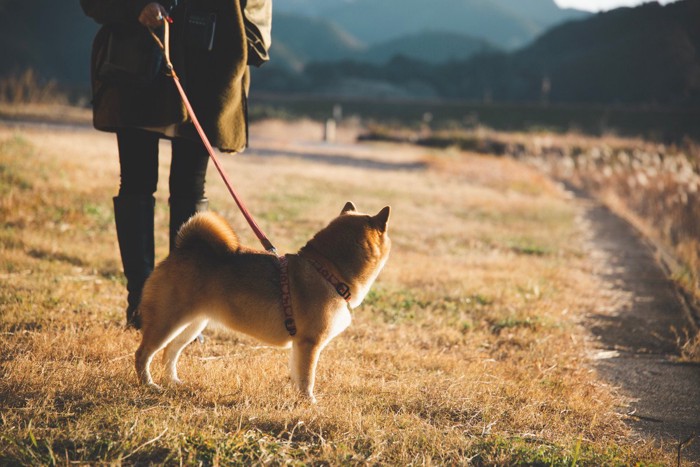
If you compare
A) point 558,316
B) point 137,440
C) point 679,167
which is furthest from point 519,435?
point 679,167

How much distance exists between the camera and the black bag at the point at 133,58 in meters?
2.83

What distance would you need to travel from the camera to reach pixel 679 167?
10.5 m

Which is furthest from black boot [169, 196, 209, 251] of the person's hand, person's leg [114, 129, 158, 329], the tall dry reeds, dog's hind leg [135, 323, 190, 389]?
the tall dry reeds

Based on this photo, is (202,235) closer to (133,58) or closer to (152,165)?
(152,165)

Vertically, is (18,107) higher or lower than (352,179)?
higher

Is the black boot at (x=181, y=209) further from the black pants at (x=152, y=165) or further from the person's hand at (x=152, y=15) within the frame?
the person's hand at (x=152, y=15)

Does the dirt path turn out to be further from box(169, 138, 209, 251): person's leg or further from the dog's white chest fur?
box(169, 138, 209, 251): person's leg

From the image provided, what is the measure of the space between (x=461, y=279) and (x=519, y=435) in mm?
3100

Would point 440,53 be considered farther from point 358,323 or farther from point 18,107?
point 358,323

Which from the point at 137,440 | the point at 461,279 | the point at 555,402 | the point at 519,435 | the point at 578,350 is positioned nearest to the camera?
the point at 137,440

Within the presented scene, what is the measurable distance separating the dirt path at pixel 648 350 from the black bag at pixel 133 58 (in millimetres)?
2998

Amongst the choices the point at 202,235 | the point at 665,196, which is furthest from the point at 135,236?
the point at 665,196

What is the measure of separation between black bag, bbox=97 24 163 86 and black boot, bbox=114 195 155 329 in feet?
2.20

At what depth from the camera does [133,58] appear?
284 cm
